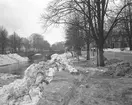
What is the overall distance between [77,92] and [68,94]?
1.30 feet

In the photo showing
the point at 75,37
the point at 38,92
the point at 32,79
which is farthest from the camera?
the point at 75,37

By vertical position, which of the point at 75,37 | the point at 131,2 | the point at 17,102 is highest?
the point at 131,2

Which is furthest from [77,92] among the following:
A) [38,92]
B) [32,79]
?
[32,79]

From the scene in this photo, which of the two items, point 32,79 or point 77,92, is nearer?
point 77,92

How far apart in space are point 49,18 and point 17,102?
9.90 metres

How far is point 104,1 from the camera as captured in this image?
12.4m

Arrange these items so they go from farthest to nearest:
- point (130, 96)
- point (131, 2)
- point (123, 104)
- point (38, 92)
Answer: point (131, 2) < point (38, 92) < point (130, 96) < point (123, 104)

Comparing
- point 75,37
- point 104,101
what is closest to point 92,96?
Answer: point 104,101

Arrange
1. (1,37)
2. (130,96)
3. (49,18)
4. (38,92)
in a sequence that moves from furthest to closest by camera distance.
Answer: (1,37) → (49,18) → (38,92) → (130,96)

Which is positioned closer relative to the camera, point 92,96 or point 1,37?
point 92,96

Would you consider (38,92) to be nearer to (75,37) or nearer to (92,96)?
Result: (92,96)

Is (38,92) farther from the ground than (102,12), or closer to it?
closer to it

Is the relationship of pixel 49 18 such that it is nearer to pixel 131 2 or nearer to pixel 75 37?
pixel 131 2

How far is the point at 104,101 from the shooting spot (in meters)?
4.02
